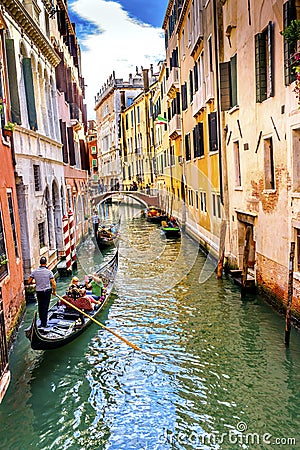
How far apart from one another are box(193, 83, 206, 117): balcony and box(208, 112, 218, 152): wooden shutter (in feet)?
2.97

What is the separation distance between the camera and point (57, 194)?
497 inches

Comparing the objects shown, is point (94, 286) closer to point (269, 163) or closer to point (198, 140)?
point (269, 163)

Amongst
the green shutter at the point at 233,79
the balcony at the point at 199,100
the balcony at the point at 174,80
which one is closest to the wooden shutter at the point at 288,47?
the green shutter at the point at 233,79

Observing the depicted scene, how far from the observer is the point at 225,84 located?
393 inches

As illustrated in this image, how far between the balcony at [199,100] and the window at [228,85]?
2713 mm

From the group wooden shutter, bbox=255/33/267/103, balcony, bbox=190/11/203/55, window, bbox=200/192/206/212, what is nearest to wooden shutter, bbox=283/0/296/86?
wooden shutter, bbox=255/33/267/103

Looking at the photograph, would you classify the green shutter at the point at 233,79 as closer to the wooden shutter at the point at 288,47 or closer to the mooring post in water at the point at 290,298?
the wooden shutter at the point at 288,47

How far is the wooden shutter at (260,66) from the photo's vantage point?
7621 mm

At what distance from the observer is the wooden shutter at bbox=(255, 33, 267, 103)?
25.0 feet

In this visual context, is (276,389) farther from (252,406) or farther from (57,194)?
(57,194)

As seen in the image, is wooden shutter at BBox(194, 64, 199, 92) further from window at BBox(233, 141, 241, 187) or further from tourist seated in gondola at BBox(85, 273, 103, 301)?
tourist seated in gondola at BBox(85, 273, 103, 301)

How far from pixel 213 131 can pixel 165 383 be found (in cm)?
746

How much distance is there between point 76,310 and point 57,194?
593 centimetres

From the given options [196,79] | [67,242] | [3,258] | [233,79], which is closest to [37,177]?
[67,242]
